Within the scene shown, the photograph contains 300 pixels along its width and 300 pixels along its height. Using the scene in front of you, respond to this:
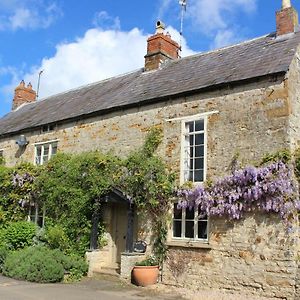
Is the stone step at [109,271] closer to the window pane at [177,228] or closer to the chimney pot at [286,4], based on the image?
the window pane at [177,228]

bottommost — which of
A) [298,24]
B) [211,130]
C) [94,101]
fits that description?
[211,130]

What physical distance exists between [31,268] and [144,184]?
4047mm

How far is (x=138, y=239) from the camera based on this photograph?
42.7 feet

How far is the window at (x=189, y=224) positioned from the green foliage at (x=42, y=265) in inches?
129

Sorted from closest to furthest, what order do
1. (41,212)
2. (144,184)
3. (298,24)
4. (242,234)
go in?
(242,234), (144,184), (298,24), (41,212)

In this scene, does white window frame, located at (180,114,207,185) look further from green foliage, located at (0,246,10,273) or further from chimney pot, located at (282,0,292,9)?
green foliage, located at (0,246,10,273)

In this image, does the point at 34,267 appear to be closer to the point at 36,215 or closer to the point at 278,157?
the point at 36,215

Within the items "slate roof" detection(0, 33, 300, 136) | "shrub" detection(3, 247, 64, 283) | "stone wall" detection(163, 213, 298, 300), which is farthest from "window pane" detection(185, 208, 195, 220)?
"shrub" detection(3, 247, 64, 283)

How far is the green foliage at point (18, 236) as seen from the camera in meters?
15.1

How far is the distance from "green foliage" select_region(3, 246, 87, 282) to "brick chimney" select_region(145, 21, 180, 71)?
7.96 meters

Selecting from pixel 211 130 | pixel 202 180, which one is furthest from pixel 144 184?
pixel 211 130

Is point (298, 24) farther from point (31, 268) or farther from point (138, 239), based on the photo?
point (31, 268)

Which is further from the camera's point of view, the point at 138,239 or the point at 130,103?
the point at 130,103

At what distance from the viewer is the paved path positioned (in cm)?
991
